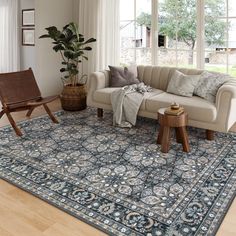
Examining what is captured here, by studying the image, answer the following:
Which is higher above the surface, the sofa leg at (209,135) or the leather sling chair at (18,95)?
the leather sling chair at (18,95)

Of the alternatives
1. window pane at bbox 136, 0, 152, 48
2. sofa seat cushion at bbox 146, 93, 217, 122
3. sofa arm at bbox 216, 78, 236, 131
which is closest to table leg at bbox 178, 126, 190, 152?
sofa seat cushion at bbox 146, 93, 217, 122

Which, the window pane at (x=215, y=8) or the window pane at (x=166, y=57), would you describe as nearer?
the window pane at (x=215, y=8)

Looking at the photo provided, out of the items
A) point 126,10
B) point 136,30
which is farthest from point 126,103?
point 126,10

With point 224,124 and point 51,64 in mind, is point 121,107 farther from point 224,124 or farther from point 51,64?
point 51,64

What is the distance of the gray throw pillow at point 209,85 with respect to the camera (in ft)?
11.8

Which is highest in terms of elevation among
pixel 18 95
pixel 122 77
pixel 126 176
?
pixel 122 77

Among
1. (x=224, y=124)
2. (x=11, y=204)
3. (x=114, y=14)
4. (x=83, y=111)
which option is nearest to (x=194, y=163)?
(x=224, y=124)

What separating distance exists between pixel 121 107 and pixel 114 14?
2.19 meters

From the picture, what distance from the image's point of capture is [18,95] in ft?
13.1

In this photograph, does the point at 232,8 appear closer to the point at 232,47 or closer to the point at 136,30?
the point at 232,47

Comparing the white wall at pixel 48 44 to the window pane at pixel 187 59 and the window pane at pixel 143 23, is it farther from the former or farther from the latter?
the window pane at pixel 187 59

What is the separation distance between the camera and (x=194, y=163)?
2.86 m

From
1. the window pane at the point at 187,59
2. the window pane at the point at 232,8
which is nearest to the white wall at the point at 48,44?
the window pane at the point at 187,59

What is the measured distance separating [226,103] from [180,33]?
2015 millimetres
